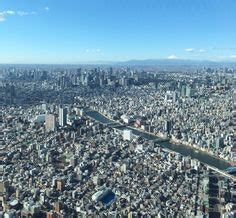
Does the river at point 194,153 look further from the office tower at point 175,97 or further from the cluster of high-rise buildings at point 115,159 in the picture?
the office tower at point 175,97

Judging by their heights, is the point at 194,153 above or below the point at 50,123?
below

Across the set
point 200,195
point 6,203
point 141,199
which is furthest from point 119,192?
point 6,203

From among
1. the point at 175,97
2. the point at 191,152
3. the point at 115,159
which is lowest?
the point at 191,152

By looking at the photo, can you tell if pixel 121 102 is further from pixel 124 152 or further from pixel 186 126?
pixel 124 152

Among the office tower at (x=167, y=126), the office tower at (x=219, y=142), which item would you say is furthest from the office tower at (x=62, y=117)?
the office tower at (x=219, y=142)

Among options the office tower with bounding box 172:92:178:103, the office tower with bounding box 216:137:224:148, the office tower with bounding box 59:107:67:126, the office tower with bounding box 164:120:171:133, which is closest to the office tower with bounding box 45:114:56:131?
the office tower with bounding box 59:107:67:126

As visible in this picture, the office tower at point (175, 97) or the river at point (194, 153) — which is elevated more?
the office tower at point (175, 97)

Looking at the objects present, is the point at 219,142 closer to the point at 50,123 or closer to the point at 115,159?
the point at 115,159

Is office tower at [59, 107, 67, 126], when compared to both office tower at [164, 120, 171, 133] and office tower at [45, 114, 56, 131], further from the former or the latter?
office tower at [164, 120, 171, 133]

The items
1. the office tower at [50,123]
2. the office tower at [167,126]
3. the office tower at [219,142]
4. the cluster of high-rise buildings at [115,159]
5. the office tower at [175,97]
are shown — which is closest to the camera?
the cluster of high-rise buildings at [115,159]

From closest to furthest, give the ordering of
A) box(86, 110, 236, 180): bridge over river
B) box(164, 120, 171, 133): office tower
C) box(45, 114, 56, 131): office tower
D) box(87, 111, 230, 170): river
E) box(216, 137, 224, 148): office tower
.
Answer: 1. box(86, 110, 236, 180): bridge over river
2. box(87, 111, 230, 170): river
3. box(216, 137, 224, 148): office tower
4. box(45, 114, 56, 131): office tower
5. box(164, 120, 171, 133): office tower

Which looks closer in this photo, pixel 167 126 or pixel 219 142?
pixel 219 142

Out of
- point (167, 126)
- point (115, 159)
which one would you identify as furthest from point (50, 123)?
point (115, 159)
